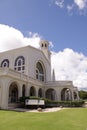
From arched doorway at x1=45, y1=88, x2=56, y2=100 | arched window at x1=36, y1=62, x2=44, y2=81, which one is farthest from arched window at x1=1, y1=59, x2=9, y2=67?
arched doorway at x1=45, y1=88, x2=56, y2=100

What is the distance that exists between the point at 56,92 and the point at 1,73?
18762 millimetres

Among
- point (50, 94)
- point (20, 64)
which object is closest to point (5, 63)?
point (20, 64)

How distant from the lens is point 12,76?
25.9 meters

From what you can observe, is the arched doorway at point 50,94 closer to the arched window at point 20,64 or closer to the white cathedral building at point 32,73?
the white cathedral building at point 32,73

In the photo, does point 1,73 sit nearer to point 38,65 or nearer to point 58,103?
point 58,103

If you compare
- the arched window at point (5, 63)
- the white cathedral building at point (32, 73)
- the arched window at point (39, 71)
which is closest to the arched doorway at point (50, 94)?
the white cathedral building at point (32, 73)

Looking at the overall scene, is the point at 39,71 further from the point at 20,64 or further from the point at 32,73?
the point at 20,64

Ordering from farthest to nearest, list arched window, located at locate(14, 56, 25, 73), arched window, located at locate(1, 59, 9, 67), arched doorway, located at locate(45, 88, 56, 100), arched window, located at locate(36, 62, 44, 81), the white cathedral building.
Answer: arched window, located at locate(36, 62, 44, 81)
arched doorway, located at locate(45, 88, 56, 100)
arched window, located at locate(1, 59, 9, 67)
arched window, located at locate(14, 56, 25, 73)
the white cathedral building

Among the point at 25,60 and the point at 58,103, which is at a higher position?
the point at 25,60

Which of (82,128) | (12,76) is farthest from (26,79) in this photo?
(82,128)

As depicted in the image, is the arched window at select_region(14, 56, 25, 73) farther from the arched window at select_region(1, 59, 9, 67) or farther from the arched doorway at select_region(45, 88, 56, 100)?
the arched doorway at select_region(45, 88, 56, 100)

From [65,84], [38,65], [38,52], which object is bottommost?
[65,84]

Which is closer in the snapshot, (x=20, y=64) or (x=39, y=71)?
(x=20, y=64)

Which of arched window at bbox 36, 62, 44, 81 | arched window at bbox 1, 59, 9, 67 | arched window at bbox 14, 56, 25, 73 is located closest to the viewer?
arched window at bbox 14, 56, 25, 73
